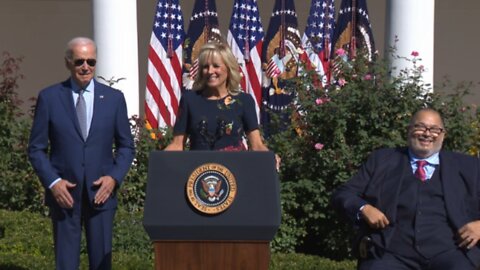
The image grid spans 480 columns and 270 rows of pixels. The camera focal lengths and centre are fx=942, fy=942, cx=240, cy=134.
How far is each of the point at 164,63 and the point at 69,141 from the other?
6075 millimetres

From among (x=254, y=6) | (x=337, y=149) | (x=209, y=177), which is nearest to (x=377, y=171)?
(x=209, y=177)

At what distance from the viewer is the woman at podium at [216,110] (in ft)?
16.4

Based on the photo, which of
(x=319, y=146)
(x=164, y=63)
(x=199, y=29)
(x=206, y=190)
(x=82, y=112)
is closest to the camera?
(x=206, y=190)

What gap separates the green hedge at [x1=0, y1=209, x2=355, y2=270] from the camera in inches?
262

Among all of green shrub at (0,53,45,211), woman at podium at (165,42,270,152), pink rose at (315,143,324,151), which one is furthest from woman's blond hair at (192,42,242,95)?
green shrub at (0,53,45,211)

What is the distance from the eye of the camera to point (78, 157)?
5.01 meters

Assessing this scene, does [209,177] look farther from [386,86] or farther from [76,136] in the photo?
[386,86]

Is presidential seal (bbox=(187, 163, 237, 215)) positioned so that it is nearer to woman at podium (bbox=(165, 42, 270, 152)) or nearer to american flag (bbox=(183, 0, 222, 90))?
woman at podium (bbox=(165, 42, 270, 152))

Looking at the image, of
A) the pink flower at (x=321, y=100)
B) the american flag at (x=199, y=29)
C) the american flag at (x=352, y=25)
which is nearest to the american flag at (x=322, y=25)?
the american flag at (x=352, y=25)

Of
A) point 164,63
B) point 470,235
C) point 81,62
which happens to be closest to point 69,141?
point 81,62

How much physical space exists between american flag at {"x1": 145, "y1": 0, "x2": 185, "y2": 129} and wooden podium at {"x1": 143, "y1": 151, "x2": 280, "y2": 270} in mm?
6345

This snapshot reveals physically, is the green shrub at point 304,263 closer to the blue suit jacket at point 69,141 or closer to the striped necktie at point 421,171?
the striped necktie at point 421,171

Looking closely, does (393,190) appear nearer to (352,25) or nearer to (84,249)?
(84,249)

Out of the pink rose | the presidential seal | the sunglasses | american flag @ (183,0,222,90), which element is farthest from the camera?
american flag @ (183,0,222,90)
